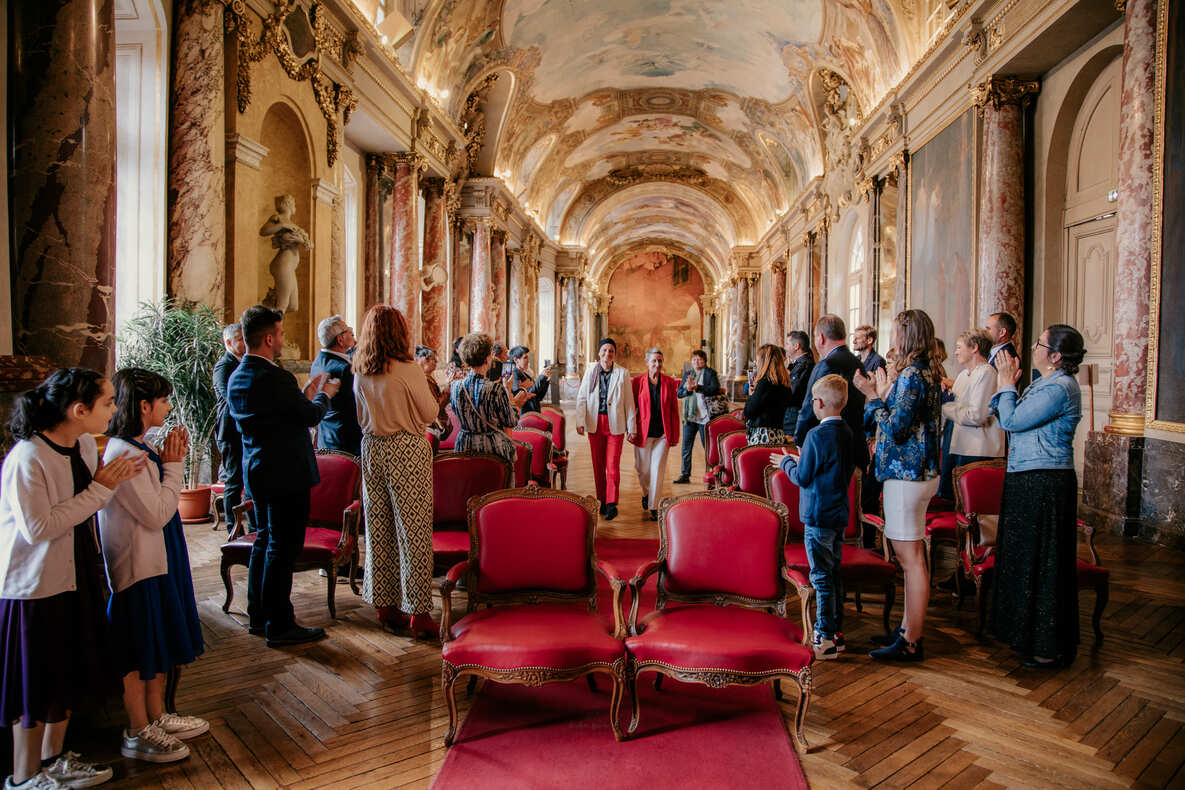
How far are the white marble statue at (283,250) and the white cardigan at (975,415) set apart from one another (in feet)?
21.5

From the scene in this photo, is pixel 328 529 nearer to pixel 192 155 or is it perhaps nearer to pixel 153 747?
pixel 153 747

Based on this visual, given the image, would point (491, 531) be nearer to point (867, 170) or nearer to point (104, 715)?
point (104, 715)

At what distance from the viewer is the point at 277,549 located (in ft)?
12.7

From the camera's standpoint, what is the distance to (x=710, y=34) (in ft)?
52.2

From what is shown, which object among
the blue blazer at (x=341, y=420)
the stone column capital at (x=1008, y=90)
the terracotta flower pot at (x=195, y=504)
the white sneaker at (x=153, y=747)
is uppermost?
the stone column capital at (x=1008, y=90)

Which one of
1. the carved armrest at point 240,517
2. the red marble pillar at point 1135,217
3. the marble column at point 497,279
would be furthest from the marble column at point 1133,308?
the marble column at point 497,279

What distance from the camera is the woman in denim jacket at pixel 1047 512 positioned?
3570 mm

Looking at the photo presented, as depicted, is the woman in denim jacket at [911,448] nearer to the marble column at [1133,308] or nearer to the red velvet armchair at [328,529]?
the red velvet armchair at [328,529]

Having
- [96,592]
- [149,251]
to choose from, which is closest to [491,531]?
[96,592]

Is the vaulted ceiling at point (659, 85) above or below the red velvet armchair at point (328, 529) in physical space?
above

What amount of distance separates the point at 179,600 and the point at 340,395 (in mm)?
2669

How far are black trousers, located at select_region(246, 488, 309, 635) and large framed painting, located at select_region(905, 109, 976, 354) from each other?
8547 mm

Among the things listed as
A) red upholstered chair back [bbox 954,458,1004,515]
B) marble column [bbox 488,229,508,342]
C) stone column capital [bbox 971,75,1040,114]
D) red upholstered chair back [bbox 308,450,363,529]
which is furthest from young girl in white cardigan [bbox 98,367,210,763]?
marble column [bbox 488,229,508,342]

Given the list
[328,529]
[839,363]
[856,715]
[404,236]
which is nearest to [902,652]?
[856,715]
